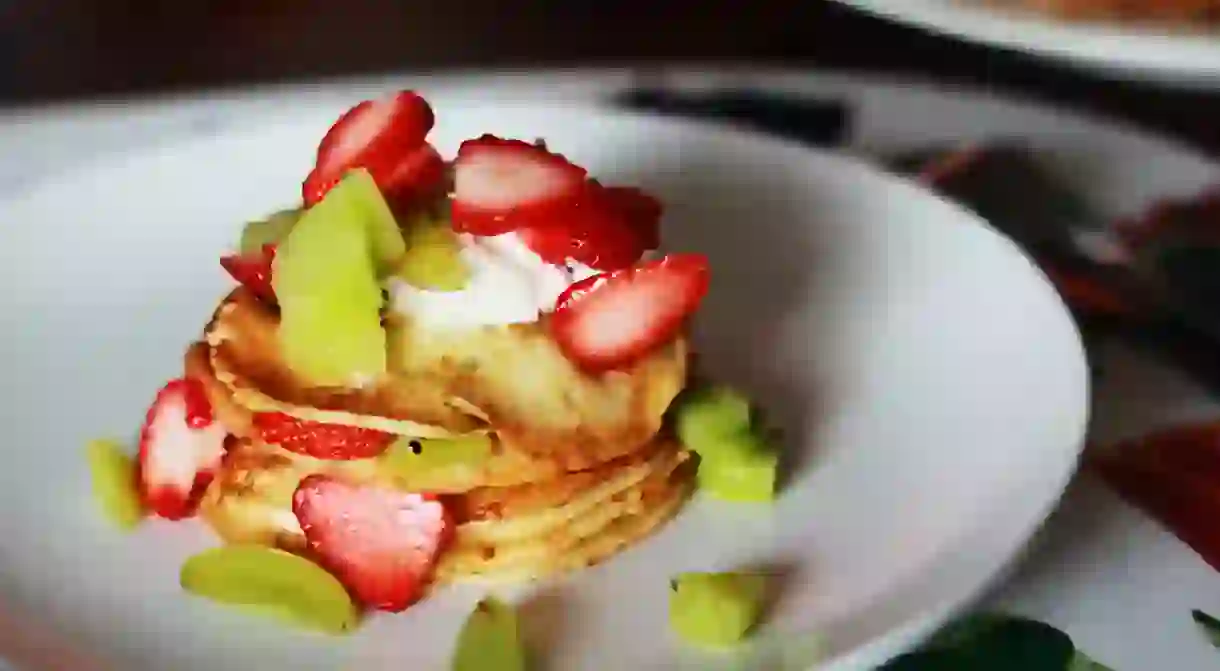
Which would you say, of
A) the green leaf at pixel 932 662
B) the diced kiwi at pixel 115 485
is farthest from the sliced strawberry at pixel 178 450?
the green leaf at pixel 932 662

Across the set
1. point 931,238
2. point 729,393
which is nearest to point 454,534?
point 729,393

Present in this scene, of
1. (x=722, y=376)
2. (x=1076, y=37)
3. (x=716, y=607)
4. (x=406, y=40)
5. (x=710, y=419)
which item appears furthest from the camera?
(x=406, y=40)

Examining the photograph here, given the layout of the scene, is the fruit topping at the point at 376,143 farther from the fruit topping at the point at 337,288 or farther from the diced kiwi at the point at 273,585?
the diced kiwi at the point at 273,585

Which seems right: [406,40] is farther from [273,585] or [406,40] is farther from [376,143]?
[273,585]

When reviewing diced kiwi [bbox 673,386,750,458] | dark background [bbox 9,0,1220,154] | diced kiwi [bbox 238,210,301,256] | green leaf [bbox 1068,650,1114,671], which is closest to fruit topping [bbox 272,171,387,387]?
diced kiwi [bbox 238,210,301,256]

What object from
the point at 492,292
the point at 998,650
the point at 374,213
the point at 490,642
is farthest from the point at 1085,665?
the point at 374,213

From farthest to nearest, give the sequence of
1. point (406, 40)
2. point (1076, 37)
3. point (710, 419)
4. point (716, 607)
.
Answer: point (406, 40)
point (710, 419)
point (716, 607)
point (1076, 37)

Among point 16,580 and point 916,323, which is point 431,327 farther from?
point 916,323
